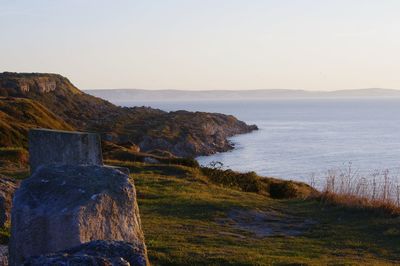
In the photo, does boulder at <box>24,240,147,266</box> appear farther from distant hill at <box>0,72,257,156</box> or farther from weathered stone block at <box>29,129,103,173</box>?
distant hill at <box>0,72,257,156</box>

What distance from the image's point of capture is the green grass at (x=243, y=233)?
481 inches

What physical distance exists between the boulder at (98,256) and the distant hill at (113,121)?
5522 centimetres

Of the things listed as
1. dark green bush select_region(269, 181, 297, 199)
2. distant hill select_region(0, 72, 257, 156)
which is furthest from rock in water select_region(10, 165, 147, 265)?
distant hill select_region(0, 72, 257, 156)

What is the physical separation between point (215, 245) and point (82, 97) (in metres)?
131

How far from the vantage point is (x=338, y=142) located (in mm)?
101625

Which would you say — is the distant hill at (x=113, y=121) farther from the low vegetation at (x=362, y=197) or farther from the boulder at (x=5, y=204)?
the boulder at (x=5, y=204)

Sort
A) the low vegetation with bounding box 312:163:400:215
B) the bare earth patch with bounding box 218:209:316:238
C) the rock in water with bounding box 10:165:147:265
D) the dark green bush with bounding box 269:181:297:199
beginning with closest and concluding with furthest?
the rock in water with bounding box 10:165:147:265
the bare earth patch with bounding box 218:209:316:238
the low vegetation with bounding box 312:163:400:215
the dark green bush with bounding box 269:181:297:199

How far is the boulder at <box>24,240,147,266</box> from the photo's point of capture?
5.14m

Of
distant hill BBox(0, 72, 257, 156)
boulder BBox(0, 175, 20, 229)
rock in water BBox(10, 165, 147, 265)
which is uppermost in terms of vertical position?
rock in water BBox(10, 165, 147, 265)

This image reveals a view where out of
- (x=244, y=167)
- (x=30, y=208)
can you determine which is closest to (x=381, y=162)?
(x=244, y=167)

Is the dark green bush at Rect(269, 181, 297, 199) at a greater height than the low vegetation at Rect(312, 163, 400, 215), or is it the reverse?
the low vegetation at Rect(312, 163, 400, 215)

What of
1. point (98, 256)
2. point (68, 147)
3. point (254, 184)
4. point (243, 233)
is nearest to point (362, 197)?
point (243, 233)

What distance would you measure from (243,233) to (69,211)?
851 cm

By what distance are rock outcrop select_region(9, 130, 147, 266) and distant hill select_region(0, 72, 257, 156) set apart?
5222 centimetres
